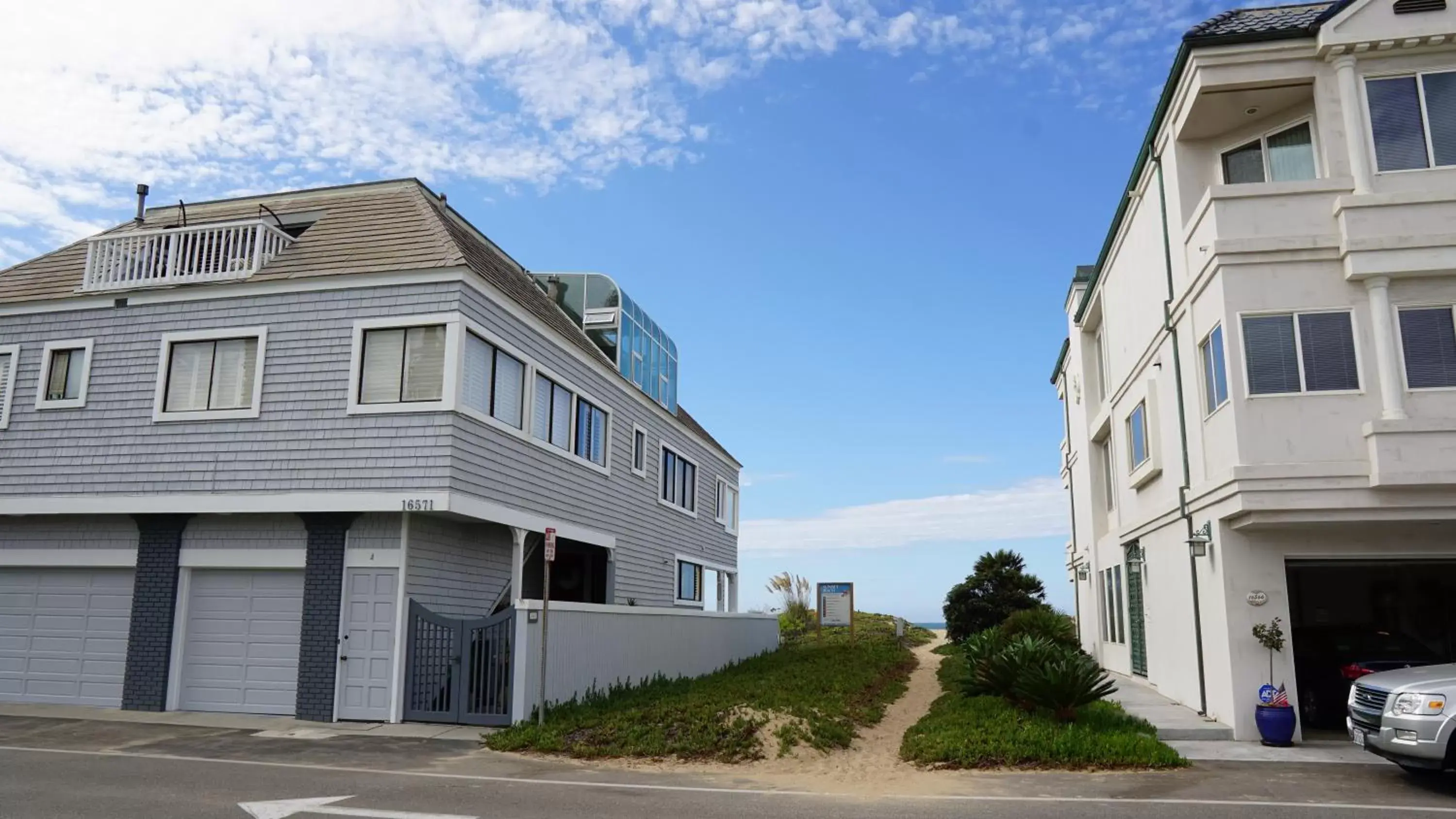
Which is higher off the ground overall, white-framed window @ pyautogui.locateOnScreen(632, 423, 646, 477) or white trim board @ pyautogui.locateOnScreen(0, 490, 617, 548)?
white-framed window @ pyautogui.locateOnScreen(632, 423, 646, 477)

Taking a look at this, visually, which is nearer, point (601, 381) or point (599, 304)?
point (601, 381)

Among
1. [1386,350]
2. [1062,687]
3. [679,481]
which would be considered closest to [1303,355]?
[1386,350]

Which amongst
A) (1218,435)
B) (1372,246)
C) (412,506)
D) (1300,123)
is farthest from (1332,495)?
(412,506)

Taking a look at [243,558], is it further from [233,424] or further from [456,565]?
[456,565]

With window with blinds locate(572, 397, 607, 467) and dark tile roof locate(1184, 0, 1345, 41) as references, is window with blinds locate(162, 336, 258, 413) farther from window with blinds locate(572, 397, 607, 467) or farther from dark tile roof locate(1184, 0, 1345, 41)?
dark tile roof locate(1184, 0, 1345, 41)

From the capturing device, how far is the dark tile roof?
1373 cm

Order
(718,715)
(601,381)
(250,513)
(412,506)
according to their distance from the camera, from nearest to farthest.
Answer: (718,715) → (412,506) → (250,513) → (601,381)

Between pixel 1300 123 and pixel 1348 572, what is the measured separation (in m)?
9.26

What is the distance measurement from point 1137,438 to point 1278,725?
8.52 m

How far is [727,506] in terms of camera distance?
32.1 meters

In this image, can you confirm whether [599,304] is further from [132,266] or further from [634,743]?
[634,743]

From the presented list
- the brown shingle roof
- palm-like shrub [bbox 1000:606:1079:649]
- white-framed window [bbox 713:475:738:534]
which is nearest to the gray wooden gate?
the brown shingle roof

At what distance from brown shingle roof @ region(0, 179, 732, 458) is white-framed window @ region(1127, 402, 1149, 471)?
10.9 metres

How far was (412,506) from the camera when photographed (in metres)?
14.5
